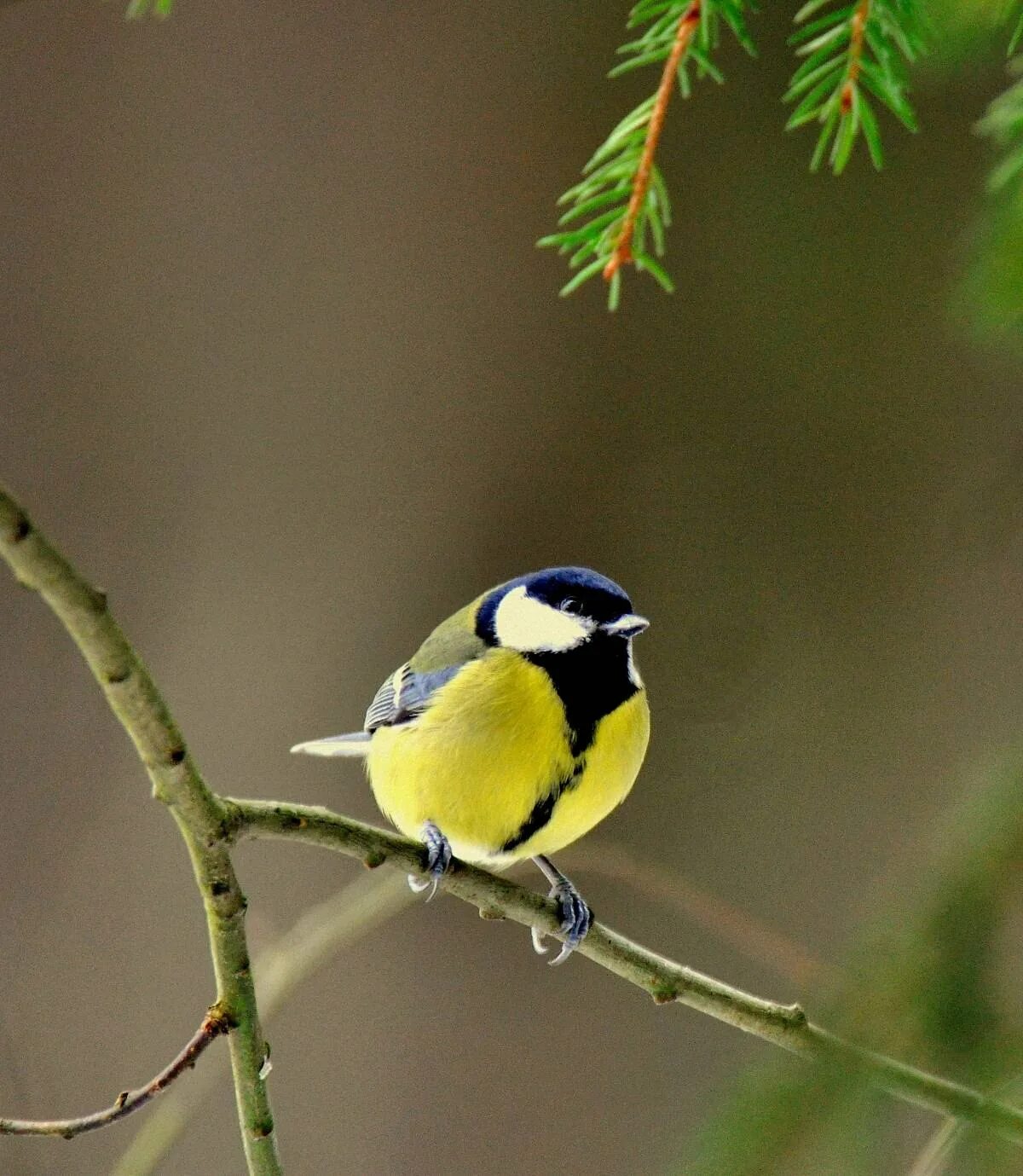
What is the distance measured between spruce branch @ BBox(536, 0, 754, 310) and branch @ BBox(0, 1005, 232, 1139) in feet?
1.19

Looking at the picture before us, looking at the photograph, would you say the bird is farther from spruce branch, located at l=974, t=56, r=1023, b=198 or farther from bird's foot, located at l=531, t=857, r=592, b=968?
spruce branch, located at l=974, t=56, r=1023, b=198

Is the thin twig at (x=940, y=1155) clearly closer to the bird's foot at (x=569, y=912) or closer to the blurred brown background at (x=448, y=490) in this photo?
the bird's foot at (x=569, y=912)

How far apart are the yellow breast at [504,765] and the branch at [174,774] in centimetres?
42

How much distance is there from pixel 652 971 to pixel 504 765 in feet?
0.84

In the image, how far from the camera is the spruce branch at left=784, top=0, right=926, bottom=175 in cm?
51

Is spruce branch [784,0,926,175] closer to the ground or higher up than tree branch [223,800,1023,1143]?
higher up

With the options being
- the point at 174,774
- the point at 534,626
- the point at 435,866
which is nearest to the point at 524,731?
the point at 534,626

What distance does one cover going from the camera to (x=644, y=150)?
55 centimetres

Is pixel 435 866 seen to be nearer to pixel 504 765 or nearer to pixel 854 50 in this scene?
pixel 504 765

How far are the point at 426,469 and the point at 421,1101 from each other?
83 centimetres

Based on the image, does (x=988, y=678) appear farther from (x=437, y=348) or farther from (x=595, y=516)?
(x=437, y=348)

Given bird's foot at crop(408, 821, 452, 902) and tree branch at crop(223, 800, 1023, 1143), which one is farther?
bird's foot at crop(408, 821, 452, 902)

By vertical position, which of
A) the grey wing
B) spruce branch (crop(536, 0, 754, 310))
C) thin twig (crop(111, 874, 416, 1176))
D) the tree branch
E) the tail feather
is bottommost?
thin twig (crop(111, 874, 416, 1176))

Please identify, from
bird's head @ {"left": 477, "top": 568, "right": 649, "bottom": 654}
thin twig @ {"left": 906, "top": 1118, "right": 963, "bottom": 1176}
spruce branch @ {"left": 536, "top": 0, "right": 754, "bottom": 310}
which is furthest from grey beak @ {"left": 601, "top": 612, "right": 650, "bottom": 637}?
thin twig @ {"left": 906, "top": 1118, "right": 963, "bottom": 1176}
